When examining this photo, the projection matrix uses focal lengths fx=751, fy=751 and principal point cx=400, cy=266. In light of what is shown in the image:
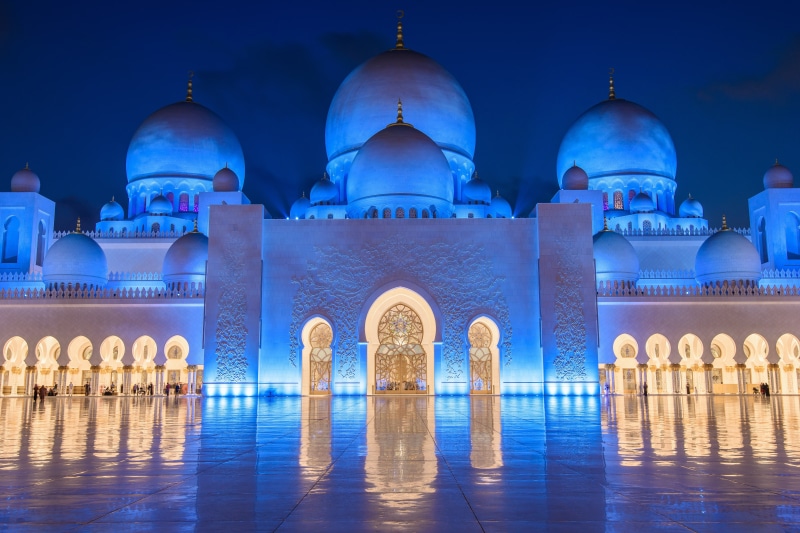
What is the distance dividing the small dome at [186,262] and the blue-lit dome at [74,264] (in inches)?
77.3

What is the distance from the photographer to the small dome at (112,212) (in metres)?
24.4

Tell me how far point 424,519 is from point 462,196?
2010 cm

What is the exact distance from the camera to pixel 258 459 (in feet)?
13.2

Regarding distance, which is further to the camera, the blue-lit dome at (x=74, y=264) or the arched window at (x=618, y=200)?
the arched window at (x=618, y=200)

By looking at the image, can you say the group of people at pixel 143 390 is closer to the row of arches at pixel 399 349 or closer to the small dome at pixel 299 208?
the row of arches at pixel 399 349

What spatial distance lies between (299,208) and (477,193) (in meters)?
5.32

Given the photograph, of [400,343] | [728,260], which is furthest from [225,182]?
[728,260]

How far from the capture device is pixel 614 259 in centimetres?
1991

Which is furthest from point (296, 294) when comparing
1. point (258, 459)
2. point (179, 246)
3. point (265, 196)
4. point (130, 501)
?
point (130, 501)

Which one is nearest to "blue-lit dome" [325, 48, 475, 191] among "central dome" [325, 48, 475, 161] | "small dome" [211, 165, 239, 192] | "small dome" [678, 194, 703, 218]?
"central dome" [325, 48, 475, 161]

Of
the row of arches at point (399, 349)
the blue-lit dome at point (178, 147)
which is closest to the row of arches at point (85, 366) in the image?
the row of arches at point (399, 349)

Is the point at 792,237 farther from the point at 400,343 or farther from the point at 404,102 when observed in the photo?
the point at 400,343

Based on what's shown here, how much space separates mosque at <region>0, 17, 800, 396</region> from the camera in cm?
1650

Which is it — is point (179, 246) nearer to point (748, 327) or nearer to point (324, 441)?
point (748, 327)
